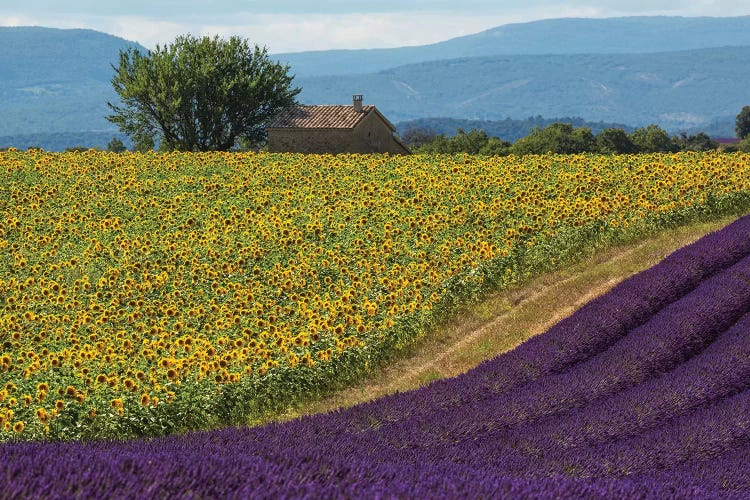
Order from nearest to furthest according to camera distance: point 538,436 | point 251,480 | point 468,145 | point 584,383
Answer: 1. point 251,480
2. point 538,436
3. point 584,383
4. point 468,145

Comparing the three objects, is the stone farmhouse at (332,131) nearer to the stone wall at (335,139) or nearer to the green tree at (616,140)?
the stone wall at (335,139)

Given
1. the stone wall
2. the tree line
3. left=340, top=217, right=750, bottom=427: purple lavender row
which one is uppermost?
the stone wall

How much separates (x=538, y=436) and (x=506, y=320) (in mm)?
9560

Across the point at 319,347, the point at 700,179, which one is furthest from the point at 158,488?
the point at 700,179

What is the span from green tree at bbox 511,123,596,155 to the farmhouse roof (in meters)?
31.2

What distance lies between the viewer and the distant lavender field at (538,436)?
13.9 ft

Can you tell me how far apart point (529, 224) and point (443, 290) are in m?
4.46

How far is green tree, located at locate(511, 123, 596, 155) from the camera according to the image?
86188mm

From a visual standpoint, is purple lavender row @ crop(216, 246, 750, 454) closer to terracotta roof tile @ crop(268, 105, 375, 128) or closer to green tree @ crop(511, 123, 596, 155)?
terracotta roof tile @ crop(268, 105, 375, 128)

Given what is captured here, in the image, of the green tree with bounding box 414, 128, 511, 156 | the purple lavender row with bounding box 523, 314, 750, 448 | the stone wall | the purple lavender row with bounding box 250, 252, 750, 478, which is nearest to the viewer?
the purple lavender row with bounding box 250, 252, 750, 478

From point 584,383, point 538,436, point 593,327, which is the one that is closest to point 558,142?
point 593,327

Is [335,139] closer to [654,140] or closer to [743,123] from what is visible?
[654,140]

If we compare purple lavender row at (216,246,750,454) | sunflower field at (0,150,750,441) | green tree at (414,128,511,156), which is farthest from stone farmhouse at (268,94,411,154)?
purple lavender row at (216,246,750,454)

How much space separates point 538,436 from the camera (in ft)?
28.1
